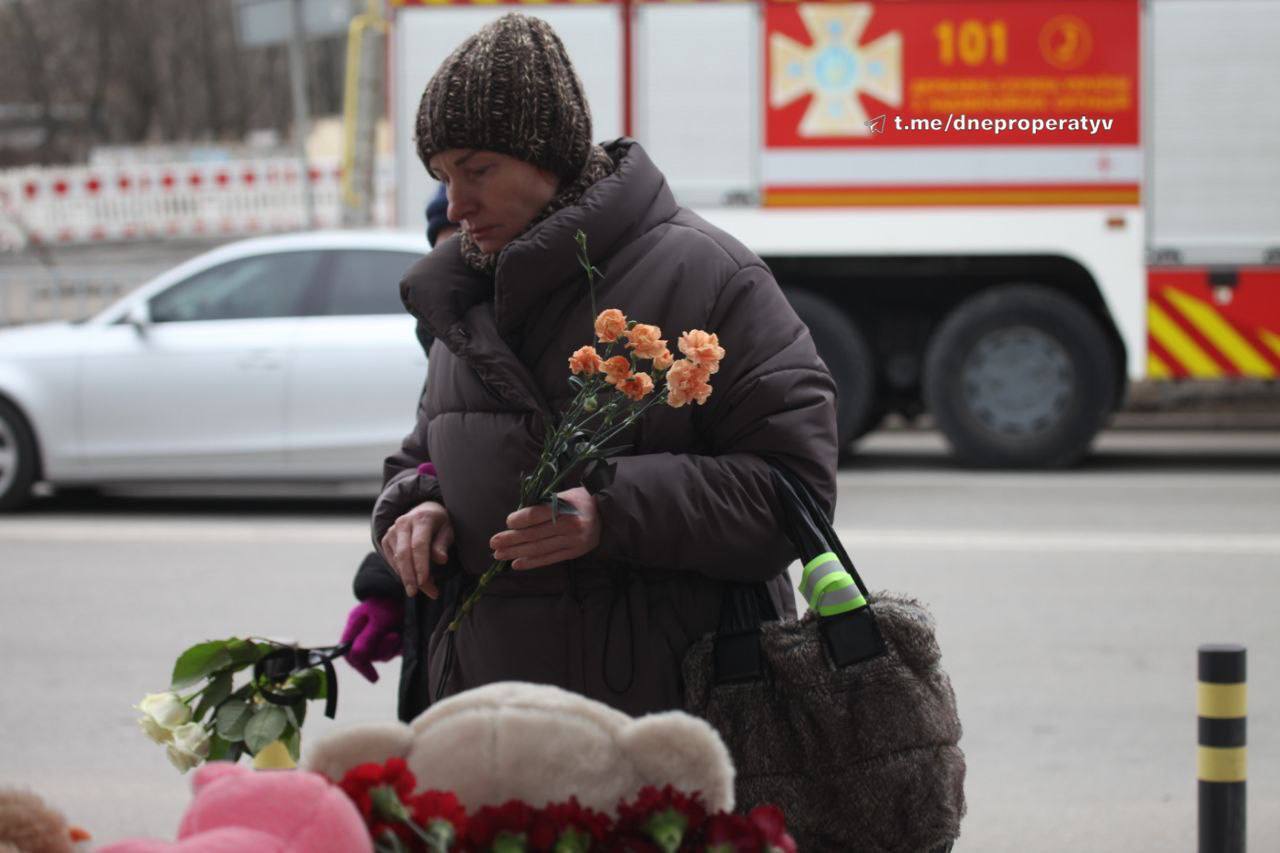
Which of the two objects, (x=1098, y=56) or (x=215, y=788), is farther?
(x=1098, y=56)

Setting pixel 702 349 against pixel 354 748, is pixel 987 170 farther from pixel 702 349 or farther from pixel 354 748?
pixel 354 748

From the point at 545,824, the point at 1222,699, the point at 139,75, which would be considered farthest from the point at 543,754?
the point at 139,75

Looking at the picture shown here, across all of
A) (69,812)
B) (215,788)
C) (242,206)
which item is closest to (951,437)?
(69,812)

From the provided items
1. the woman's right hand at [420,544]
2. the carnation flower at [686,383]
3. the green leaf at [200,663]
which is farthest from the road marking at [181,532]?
the carnation flower at [686,383]

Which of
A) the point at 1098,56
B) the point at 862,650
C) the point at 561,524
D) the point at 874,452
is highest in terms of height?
the point at 1098,56

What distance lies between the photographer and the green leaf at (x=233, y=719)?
8.46ft

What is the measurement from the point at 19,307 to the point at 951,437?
10.3m

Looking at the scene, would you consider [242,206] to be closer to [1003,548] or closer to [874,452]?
[874,452]

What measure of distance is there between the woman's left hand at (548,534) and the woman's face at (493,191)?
0.37 m

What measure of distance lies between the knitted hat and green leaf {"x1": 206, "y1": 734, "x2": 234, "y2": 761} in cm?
91

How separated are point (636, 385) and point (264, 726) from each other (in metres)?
0.89

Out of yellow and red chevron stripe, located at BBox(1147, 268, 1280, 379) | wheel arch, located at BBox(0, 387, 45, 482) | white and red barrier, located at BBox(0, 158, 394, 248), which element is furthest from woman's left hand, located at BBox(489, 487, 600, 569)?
white and red barrier, located at BBox(0, 158, 394, 248)

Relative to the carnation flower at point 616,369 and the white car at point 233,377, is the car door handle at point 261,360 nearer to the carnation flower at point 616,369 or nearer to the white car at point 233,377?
the white car at point 233,377

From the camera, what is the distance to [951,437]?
11.3 meters
